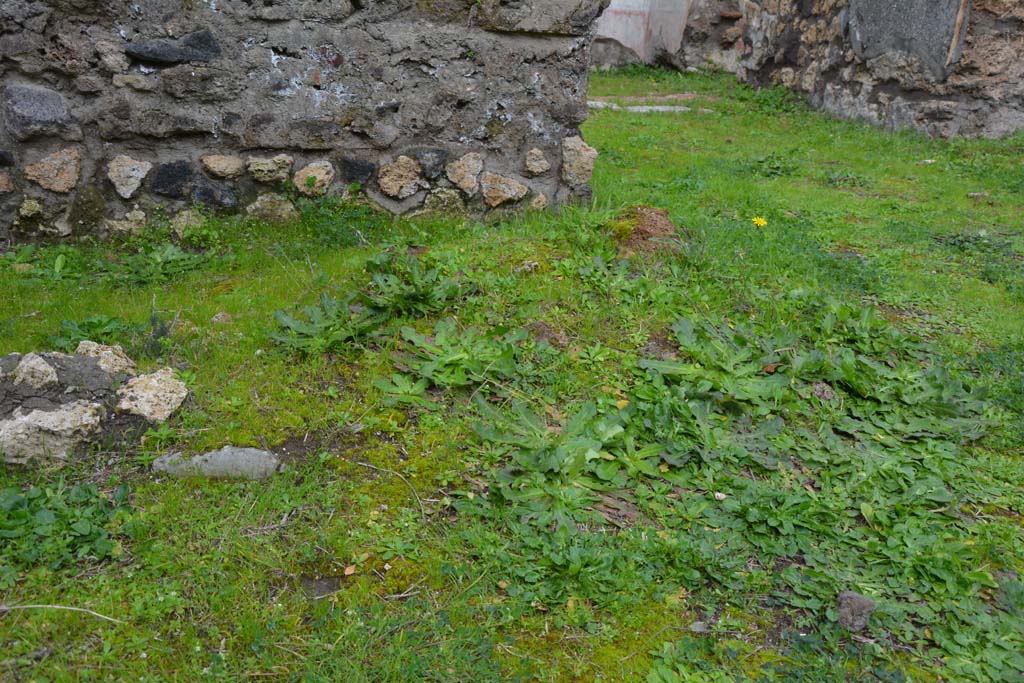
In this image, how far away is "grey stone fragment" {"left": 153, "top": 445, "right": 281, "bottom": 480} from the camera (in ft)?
9.15

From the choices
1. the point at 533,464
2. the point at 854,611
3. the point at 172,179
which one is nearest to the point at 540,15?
the point at 172,179

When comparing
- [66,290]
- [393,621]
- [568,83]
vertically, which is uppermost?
[568,83]

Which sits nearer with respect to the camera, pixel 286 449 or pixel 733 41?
pixel 286 449

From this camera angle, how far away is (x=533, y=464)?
117 inches

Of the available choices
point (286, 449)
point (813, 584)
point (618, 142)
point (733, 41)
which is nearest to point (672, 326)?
point (813, 584)

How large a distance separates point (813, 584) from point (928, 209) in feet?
14.8

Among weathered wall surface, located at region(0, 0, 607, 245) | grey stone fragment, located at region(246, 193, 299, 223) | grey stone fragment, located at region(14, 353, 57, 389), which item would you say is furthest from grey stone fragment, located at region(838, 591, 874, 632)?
grey stone fragment, located at region(246, 193, 299, 223)

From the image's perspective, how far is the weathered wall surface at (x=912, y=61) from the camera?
7.96 meters

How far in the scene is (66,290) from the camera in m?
3.80

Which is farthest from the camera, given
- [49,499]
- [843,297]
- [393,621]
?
[843,297]

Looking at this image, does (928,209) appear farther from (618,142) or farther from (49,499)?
(49,499)

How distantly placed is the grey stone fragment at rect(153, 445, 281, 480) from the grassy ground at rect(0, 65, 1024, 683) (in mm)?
55

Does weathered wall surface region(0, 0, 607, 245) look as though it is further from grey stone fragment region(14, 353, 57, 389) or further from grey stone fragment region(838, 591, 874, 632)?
grey stone fragment region(838, 591, 874, 632)

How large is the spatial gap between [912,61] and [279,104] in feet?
21.7
